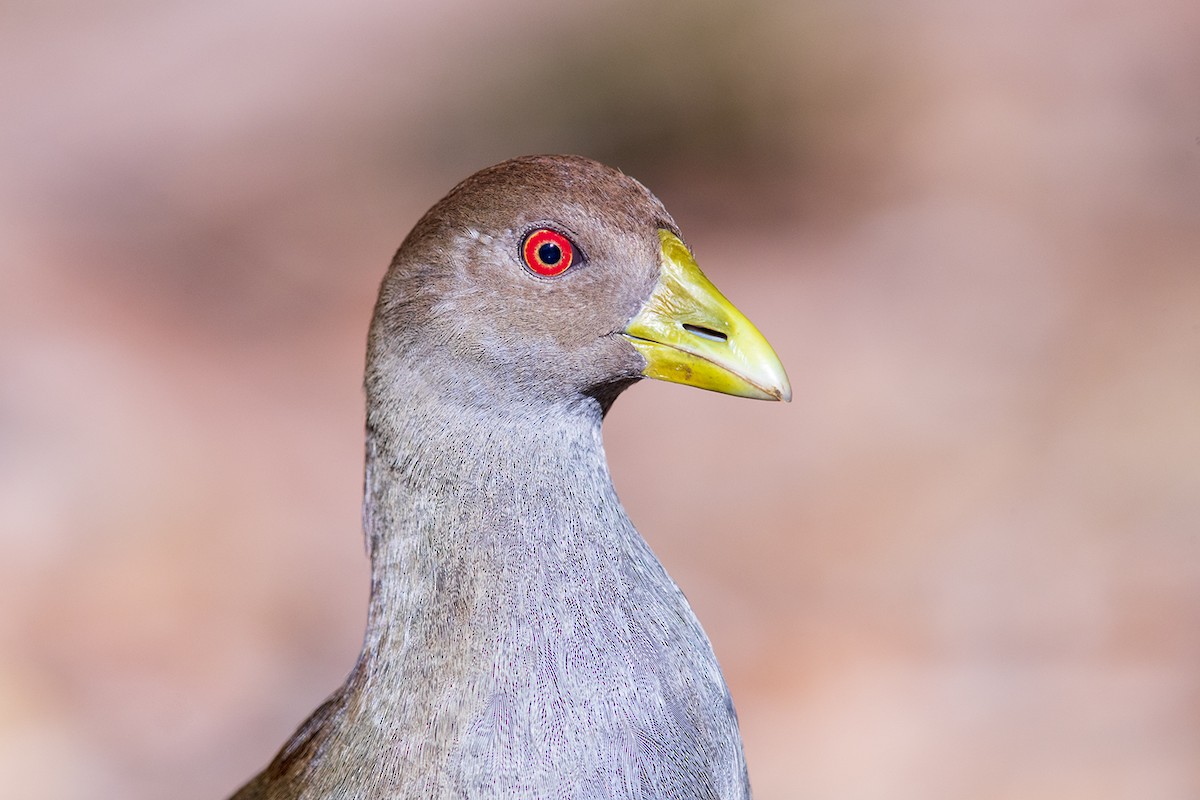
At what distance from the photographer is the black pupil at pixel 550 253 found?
259 centimetres

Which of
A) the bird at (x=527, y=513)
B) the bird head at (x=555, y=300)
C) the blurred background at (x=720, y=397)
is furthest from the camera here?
the blurred background at (x=720, y=397)

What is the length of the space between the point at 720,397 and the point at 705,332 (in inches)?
175

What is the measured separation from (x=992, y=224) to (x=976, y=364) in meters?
1.35

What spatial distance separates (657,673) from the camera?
2477mm

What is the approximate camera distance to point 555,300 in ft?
8.47

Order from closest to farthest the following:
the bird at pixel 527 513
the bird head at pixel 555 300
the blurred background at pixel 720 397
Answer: the bird at pixel 527 513 < the bird head at pixel 555 300 < the blurred background at pixel 720 397

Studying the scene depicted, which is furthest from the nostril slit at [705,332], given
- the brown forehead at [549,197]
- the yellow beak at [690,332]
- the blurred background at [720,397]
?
the blurred background at [720,397]

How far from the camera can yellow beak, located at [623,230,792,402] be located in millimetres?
2582

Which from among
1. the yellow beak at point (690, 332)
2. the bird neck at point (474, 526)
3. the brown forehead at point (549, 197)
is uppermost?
the brown forehead at point (549, 197)

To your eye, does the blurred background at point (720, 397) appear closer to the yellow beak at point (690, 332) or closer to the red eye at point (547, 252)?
the yellow beak at point (690, 332)

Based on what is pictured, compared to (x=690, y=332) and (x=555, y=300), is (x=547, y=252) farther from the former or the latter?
(x=690, y=332)

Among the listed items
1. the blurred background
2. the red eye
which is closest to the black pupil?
the red eye

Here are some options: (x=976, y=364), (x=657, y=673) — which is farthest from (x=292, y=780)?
(x=976, y=364)

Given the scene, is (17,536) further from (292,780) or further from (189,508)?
(292,780)
